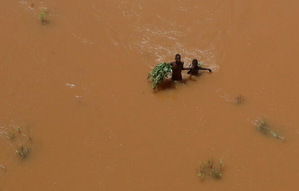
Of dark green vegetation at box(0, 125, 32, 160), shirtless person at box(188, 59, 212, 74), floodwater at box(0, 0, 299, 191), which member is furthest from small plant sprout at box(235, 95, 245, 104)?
dark green vegetation at box(0, 125, 32, 160)

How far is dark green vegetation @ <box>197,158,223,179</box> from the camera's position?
5756 millimetres

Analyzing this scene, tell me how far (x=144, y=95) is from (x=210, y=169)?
1999 mm

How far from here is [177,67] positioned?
6941 millimetres

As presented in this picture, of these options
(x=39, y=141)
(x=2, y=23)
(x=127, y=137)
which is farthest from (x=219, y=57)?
(x=2, y=23)

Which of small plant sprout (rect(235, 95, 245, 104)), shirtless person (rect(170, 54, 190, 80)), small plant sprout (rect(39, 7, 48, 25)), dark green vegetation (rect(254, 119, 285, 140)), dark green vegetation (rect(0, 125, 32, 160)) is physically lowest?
dark green vegetation (rect(0, 125, 32, 160))

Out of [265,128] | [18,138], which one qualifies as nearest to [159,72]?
[265,128]

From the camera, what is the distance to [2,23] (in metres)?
8.27

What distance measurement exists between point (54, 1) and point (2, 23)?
143cm

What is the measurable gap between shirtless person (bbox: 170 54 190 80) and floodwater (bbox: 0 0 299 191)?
0.16 meters

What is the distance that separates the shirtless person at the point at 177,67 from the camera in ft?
22.4

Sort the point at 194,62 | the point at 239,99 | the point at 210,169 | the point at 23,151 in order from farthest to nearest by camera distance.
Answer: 1. the point at 194,62
2. the point at 239,99
3. the point at 23,151
4. the point at 210,169

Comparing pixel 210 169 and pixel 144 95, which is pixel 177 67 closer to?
pixel 144 95

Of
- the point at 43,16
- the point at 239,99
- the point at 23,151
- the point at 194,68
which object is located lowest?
the point at 23,151

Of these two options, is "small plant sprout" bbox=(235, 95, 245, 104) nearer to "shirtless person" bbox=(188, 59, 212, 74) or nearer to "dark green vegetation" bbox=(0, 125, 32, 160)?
"shirtless person" bbox=(188, 59, 212, 74)
